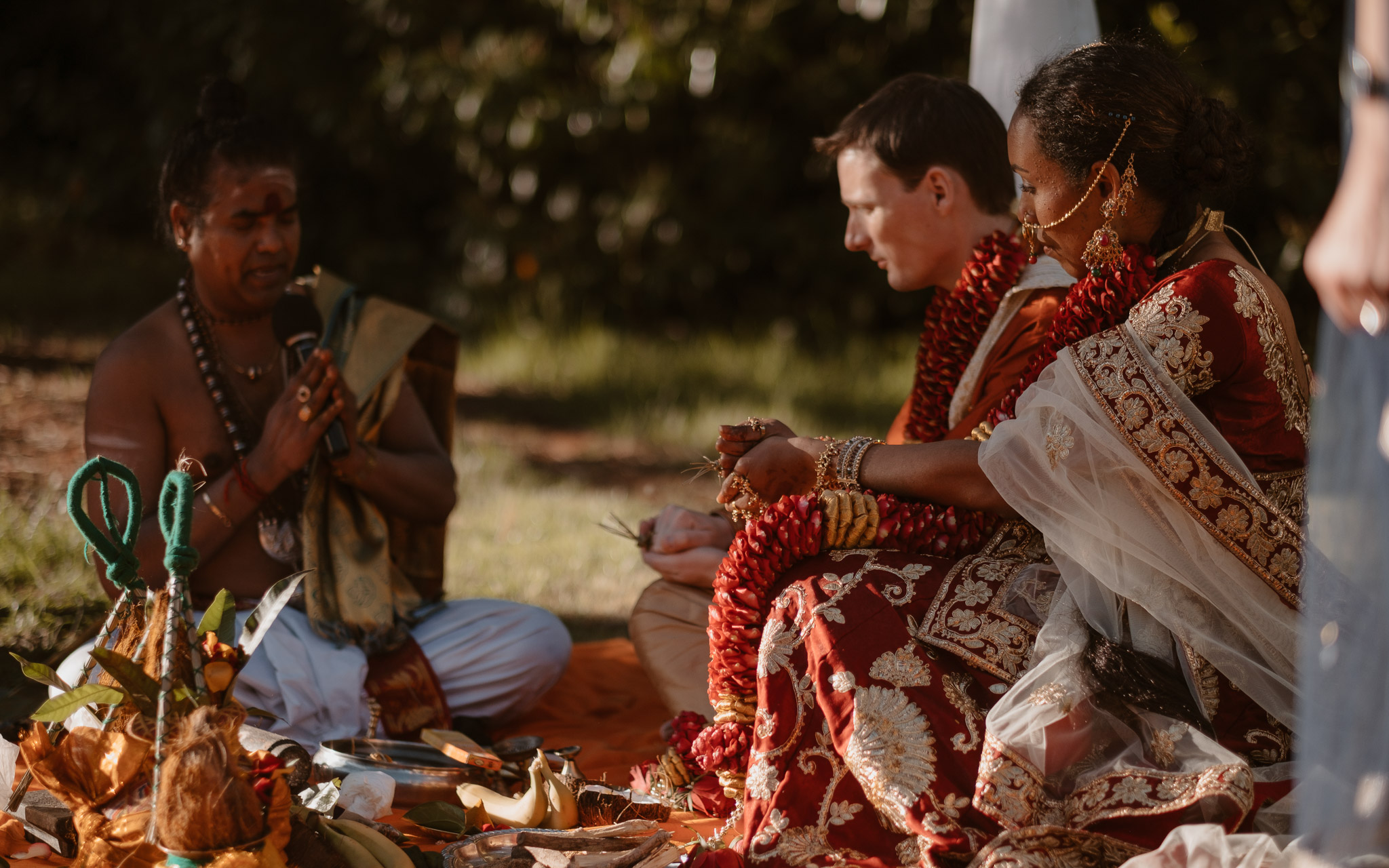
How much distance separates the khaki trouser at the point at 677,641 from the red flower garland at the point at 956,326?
785 millimetres

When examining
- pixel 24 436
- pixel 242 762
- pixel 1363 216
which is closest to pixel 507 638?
pixel 242 762

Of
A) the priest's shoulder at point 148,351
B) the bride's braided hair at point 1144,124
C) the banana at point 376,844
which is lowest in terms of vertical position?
the banana at point 376,844

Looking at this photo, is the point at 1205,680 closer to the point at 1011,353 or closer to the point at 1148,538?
the point at 1148,538

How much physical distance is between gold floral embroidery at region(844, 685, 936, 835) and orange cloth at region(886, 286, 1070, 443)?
29.5 inches

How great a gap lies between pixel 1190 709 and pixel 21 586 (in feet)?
12.9

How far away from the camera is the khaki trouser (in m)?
3.46

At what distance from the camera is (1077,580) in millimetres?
2551

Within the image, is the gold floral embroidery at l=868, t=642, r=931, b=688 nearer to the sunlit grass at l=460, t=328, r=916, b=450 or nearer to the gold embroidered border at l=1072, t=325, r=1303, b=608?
the gold embroidered border at l=1072, t=325, r=1303, b=608

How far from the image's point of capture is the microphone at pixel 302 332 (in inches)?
131

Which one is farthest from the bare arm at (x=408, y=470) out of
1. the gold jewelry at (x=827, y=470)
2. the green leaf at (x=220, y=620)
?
the gold jewelry at (x=827, y=470)

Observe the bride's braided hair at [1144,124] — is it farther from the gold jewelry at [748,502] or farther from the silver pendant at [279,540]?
the silver pendant at [279,540]

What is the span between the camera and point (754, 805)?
2.58m

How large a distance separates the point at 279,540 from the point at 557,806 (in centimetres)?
121

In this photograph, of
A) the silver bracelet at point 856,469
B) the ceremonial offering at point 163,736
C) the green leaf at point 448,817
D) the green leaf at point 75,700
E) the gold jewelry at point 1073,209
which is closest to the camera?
Answer: the ceremonial offering at point 163,736
